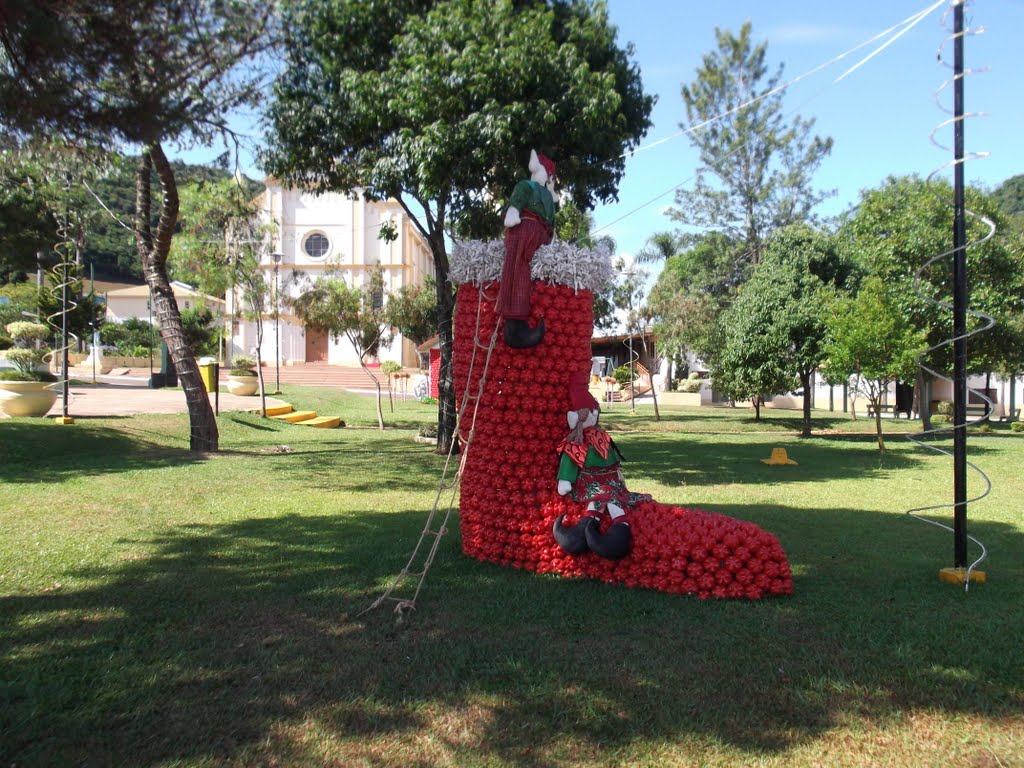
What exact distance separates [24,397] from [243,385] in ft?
39.4

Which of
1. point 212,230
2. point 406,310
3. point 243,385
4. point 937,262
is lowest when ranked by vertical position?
point 243,385

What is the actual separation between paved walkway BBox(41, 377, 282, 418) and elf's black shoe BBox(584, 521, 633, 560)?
1506 centimetres

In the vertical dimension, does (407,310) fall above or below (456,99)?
below

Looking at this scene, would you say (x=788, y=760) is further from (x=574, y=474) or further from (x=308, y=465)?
(x=308, y=465)

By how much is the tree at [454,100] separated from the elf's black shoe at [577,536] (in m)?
5.13

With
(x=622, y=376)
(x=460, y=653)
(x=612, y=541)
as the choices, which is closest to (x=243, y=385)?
(x=622, y=376)

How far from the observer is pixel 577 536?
5383mm

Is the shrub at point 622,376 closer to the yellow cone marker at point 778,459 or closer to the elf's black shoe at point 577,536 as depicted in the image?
the yellow cone marker at point 778,459

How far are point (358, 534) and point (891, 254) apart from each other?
15.9 metres

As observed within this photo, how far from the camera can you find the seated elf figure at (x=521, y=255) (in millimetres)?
5609

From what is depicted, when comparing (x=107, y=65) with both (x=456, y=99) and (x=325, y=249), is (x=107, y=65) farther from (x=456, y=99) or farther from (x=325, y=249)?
(x=325, y=249)

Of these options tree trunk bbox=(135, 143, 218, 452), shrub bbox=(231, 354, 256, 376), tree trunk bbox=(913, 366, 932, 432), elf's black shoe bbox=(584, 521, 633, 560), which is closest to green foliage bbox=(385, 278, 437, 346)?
shrub bbox=(231, 354, 256, 376)

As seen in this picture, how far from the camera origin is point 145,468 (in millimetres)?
11469

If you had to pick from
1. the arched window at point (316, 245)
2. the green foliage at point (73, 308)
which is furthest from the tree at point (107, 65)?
the arched window at point (316, 245)
